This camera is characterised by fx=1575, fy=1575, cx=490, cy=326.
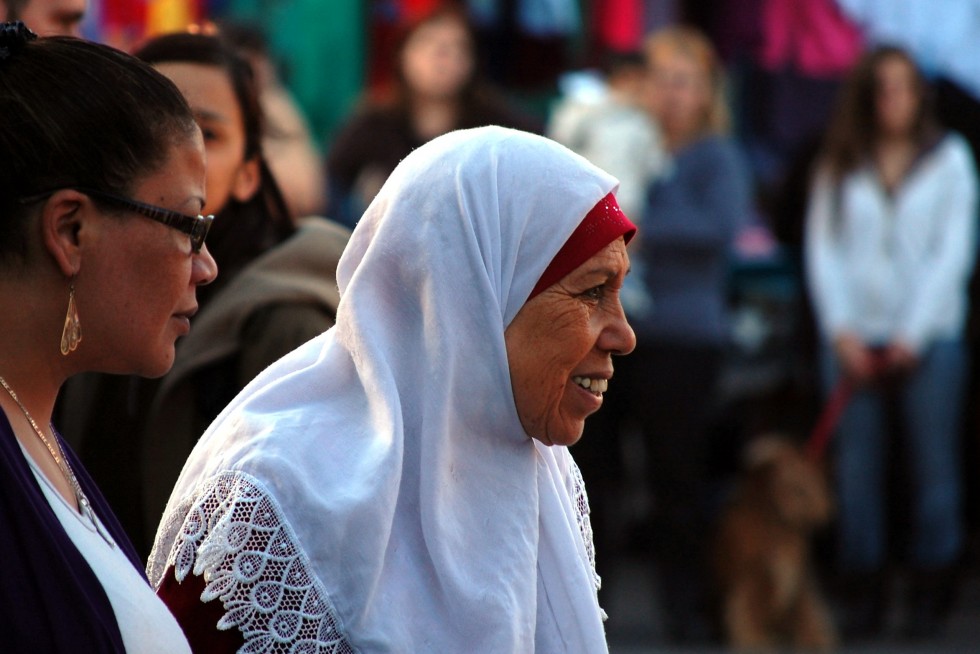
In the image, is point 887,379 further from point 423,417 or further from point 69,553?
point 69,553

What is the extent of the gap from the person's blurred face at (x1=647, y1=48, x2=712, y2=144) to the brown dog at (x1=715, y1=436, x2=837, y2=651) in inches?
59.1

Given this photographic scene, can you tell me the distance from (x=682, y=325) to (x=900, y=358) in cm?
103

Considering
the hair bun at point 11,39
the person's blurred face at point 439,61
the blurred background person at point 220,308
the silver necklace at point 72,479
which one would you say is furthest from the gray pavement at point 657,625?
the hair bun at point 11,39

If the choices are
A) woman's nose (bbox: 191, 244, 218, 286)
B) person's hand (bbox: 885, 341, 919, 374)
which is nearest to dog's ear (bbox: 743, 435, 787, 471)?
person's hand (bbox: 885, 341, 919, 374)

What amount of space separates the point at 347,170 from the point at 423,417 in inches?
173

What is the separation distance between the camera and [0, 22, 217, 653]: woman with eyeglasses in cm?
196

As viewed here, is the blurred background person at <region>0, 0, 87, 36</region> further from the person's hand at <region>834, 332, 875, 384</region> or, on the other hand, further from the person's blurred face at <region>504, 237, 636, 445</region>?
the person's hand at <region>834, 332, 875, 384</region>

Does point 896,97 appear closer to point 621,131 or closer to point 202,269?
point 621,131

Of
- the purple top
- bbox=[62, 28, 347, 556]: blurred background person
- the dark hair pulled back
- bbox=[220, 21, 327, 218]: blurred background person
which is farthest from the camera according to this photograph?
bbox=[220, 21, 327, 218]: blurred background person

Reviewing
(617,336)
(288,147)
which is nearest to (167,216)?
(617,336)

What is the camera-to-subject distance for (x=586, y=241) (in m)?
2.69

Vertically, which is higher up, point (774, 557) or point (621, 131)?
point (621, 131)

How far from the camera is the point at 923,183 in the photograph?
7.00 m

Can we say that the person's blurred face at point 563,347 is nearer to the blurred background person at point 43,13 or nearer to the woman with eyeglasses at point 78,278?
the woman with eyeglasses at point 78,278
